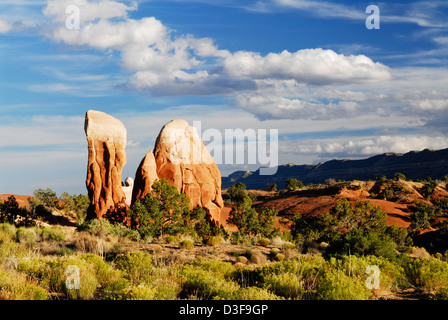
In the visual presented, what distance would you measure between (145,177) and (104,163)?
326 centimetres

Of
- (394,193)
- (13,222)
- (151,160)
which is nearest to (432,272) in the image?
(151,160)

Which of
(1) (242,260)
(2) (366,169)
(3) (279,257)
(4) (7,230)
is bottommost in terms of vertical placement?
(3) (279,257)

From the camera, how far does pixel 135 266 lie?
11.5 meters

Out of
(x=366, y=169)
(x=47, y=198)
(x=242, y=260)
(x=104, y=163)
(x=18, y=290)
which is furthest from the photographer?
(x=366, y=169)

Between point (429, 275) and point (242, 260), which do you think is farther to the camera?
point (242, 260)

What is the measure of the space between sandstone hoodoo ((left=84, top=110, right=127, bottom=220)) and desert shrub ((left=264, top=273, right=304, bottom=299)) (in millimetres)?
17620

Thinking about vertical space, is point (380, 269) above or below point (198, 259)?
above

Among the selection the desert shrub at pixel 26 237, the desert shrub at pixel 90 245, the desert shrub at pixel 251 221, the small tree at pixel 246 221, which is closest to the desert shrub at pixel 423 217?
the desert shrub at pixel 251 221

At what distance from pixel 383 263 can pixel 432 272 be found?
1.34 meters

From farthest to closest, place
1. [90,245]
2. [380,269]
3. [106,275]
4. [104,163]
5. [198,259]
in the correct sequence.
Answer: [104,163]
[90,245]
[198,259]
[380,269]
[106,275]

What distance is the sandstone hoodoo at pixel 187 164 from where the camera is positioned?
26.6 metres

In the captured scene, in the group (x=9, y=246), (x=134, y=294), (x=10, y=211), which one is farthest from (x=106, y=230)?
(x=134, y=294)

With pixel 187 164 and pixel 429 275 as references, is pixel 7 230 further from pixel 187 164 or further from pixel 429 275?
pixel 429 275
